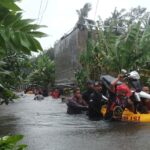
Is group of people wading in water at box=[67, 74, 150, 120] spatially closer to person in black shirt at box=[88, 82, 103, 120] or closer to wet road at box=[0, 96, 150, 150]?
person in black shirt at box=[88, 82, 103, 120]

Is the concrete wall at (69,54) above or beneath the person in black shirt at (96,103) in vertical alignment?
above

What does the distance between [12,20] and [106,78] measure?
37.6 ft

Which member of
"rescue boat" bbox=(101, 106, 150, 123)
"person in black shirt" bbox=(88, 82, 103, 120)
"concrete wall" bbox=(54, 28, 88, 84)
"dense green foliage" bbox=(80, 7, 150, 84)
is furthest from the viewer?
"concrete wall" bbox=(54, 28, 88, 84)

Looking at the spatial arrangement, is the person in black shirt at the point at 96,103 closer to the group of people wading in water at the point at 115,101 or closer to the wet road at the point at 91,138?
the group of people wading in water at the point at 115,101

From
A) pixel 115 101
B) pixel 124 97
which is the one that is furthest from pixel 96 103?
pixel 124 97

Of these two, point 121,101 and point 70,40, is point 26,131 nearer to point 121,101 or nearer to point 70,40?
point 121,101

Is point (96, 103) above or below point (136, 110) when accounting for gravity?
above

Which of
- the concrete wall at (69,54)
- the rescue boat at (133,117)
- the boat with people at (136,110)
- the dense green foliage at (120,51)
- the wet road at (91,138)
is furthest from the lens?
the concrete wall at (69,54)

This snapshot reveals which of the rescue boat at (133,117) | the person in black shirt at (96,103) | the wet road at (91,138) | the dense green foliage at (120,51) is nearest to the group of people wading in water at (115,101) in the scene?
the person in black shirt at (96,103)

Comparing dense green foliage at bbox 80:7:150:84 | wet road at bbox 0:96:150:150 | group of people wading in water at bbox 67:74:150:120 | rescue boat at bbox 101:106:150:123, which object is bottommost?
wet road at bbox 0:96:150:150

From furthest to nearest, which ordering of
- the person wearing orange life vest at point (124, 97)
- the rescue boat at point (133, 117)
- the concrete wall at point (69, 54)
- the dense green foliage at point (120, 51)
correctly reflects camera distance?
the concrete wall at point (69, 54) < the dense green foliage at point (120, 51) < the person wearing orange life vest at point (124, 97) < the rescue boat at point (133, 117)

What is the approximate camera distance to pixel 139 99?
11.9 meters

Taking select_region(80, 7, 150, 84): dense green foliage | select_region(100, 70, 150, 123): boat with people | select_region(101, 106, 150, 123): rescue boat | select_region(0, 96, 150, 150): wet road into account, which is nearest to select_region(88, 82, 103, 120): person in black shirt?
select_region(100, 70, 150, 123): boat with people

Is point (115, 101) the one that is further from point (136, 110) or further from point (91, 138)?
point (91, 138)
